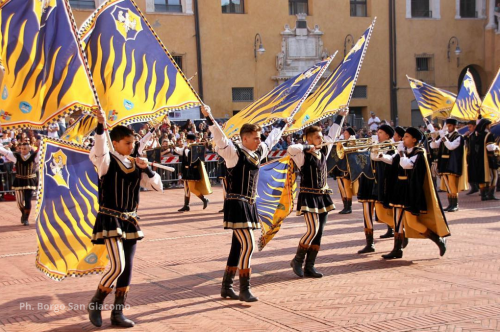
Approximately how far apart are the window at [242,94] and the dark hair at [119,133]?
24.2m

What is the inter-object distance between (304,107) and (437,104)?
246 inches

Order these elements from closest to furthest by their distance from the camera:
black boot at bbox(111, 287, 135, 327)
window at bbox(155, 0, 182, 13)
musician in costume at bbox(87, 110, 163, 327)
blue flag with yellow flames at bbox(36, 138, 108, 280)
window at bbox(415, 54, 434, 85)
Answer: musician in costume at bbox(87, 110, 163, 327)
black boot at bbox(111, 287, 135, 327)
blue flag with yellow flames at bbox(36, 138, 108, 280)
window at bbox(155, 0, 182, 13)
window at bbox(415, 54, 434, 85)

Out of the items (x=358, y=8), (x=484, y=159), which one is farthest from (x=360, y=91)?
(x=484, y=159)

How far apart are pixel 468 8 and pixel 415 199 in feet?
93.0

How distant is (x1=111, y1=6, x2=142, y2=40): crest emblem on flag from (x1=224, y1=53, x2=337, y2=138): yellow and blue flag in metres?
2.59

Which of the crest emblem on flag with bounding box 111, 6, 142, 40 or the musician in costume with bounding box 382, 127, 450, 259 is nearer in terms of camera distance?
the crest emblem on flag with bounding box 111, 6, 142, 40

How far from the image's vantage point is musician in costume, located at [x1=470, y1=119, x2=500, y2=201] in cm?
1700

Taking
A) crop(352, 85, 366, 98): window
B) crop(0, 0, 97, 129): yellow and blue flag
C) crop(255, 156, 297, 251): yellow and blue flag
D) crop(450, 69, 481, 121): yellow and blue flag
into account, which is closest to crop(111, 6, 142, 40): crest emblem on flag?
crop(0, 0, 97, 129): yellow and blue flag

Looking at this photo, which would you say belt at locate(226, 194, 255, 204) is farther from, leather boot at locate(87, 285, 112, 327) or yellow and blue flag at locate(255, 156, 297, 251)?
leather boot at locate(87, 285, 112, 327)

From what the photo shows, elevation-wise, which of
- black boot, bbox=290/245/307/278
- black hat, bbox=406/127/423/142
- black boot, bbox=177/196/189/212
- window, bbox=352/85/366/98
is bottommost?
black boot, bbox=177/196/189/212

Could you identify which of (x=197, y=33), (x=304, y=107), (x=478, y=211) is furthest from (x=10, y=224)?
(x=197, y=33)

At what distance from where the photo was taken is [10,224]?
14.6 metres

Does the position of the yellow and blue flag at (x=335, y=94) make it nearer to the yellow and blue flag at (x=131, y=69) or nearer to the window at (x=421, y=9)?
the yellow and blue flag at (x=131, y=69)

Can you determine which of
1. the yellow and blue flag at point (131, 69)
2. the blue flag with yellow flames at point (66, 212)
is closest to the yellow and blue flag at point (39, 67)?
the blue flag with yellow flames at point (66, 212)
